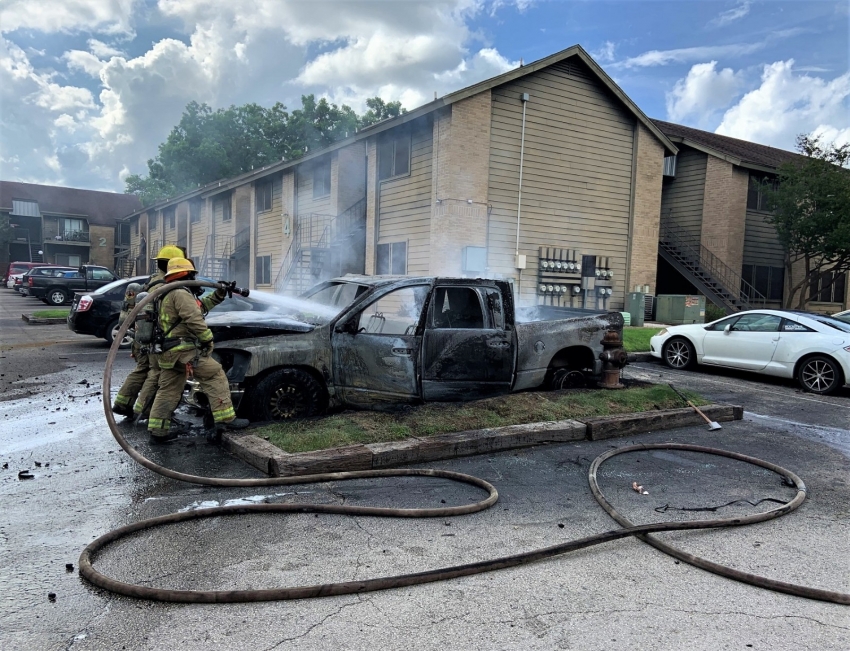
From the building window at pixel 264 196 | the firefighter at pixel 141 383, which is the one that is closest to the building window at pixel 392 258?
the building window at pixel 264 196

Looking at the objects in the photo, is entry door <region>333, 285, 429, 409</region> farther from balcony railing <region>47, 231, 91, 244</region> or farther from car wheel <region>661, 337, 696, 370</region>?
balcony railing <region>47, 231, 91, 244</region>

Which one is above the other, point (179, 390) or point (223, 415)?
point (179, 390)

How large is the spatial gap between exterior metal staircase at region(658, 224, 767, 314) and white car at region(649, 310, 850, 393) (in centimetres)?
1033

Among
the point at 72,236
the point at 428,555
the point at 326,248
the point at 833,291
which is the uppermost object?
the point at 72,236

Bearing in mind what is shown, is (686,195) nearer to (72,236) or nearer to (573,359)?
(573,359)

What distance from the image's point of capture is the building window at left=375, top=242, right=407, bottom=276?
54.4 ft

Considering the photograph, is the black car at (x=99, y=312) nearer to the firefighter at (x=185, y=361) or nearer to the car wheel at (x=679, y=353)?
the firefighter at (x=185, y=361)

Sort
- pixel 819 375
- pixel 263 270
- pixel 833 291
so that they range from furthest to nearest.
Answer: pixel 833 291, pixel 263 270, pixel 819 375

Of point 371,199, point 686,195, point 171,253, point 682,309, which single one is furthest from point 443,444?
point 686,195

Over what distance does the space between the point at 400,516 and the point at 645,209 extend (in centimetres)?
1726

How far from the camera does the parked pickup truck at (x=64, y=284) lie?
24328 millimetres

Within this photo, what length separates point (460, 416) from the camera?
5.73 metres

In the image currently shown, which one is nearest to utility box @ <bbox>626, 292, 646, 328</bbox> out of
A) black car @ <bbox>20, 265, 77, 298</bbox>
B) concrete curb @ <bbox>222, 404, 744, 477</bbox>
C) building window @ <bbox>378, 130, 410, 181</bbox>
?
building window @ <bbox>378, 130, 410, 181</bbox>

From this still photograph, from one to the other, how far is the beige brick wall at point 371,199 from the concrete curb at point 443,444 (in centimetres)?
1240
